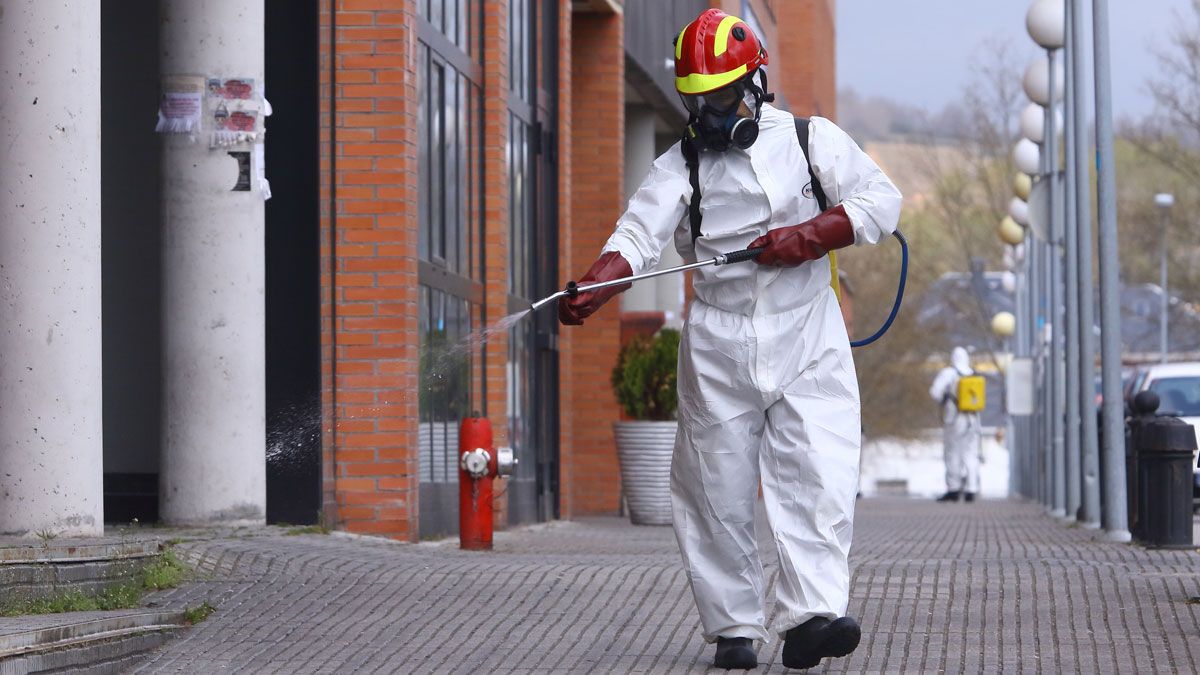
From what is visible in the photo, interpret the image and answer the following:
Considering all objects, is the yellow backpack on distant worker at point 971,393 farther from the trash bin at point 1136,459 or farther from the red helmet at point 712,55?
the red helmet at point 712,55

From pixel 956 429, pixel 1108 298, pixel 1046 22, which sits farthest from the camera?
pixel 956 429

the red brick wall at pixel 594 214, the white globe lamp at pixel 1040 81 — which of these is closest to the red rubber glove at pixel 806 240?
the red brick wall at pixel 594 214

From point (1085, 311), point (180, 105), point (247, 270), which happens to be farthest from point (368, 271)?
point (1085, 311)

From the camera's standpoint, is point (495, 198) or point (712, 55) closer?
point (712, 55)

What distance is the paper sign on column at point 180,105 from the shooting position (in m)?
10.8

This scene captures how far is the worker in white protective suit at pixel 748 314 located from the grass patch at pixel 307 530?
4262 mm

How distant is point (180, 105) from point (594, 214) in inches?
379

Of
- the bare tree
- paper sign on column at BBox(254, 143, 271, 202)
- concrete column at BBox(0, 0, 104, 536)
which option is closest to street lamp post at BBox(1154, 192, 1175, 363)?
the bare tree

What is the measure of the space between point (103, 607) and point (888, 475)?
69993 millimetres

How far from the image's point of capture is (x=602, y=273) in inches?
263

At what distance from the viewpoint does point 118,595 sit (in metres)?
7.98

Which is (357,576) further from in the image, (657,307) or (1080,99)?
(657,307)

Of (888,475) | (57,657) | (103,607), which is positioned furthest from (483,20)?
(888,475)

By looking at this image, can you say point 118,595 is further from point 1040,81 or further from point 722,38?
point 1040,81
